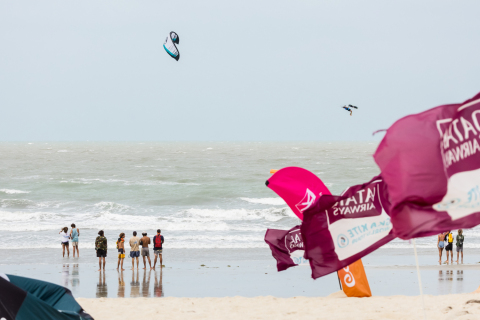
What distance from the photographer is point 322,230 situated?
6.23 m

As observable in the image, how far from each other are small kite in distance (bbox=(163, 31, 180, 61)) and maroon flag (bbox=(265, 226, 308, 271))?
32.9ft

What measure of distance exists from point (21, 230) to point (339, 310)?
19.1 meters

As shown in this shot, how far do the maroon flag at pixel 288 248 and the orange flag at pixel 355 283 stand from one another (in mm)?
2364

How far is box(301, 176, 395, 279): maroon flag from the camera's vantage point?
574 centimetres

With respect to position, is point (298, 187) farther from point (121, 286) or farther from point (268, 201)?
point (268, 201)

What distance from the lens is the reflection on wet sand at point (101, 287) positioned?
1298 cm

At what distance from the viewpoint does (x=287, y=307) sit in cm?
1100

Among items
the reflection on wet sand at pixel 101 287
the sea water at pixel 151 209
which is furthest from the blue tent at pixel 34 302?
the sea water at pixel 151 209

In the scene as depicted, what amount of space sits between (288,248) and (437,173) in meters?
4.82

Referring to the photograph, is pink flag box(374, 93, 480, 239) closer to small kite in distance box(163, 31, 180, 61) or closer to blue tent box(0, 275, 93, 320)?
blue tent box(0, 275, 93, 320)

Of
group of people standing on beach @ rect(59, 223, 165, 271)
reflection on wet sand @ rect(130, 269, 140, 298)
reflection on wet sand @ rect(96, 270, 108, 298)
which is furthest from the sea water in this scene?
reflection on wet sand @ rect(130, 269, 140, 298)

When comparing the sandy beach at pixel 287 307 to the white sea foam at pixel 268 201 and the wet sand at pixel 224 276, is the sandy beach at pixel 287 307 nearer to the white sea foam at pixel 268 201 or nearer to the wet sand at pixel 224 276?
the wet sand at pixel 224 276

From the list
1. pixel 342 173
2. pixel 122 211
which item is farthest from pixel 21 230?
pixel 342 173

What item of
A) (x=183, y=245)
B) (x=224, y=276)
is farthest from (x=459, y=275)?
(x=183, y=245)
